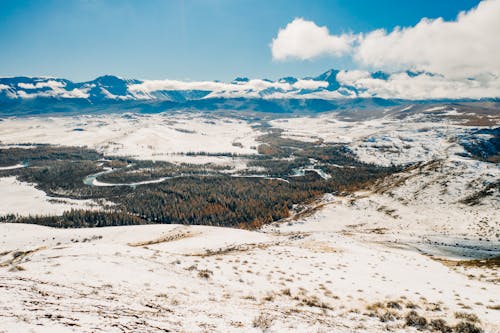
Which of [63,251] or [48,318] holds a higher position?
[48,318]

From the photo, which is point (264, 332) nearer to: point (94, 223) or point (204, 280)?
point (204, 280)

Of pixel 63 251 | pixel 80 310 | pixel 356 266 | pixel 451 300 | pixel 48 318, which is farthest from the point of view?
pixel 356 266

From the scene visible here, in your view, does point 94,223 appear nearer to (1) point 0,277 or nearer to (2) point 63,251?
(2) point 63,251

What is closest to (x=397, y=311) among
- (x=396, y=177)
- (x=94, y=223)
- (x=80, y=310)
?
(x=80, y=310)

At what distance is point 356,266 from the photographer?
38.4 meters

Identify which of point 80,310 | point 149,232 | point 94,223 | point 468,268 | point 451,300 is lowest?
point 94,223

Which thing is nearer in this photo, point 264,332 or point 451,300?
point 264,332

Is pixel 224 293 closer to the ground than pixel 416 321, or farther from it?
closer to the ground

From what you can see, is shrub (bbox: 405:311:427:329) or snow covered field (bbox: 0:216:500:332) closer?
snow covered field (bbox: 0:216:500:332)

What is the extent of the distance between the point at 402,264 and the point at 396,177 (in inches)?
5759

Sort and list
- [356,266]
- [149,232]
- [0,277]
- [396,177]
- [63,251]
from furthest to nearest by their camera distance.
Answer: [396,177] → [149,232] → [356,266] → [63,251] → [0,277]

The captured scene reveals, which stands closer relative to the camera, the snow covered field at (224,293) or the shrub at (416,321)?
the snow covered field at (224,293)

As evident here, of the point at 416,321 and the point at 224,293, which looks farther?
the point at 224,293

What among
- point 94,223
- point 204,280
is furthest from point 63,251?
point 94,223
